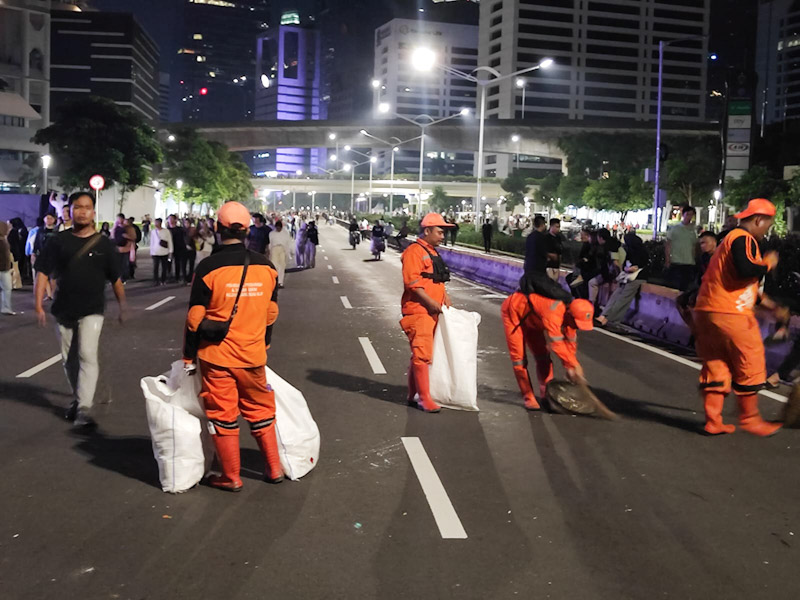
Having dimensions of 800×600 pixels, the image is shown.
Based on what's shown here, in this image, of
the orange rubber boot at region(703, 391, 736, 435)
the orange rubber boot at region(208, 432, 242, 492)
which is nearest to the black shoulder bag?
the orange rubber boot at region(208, 432, 242, 492)


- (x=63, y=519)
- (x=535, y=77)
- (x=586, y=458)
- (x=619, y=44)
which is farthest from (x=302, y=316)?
(x=619, y=44)

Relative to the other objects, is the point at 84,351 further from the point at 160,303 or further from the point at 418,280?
the point at 160,303

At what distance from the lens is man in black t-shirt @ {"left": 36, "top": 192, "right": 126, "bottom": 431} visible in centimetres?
766

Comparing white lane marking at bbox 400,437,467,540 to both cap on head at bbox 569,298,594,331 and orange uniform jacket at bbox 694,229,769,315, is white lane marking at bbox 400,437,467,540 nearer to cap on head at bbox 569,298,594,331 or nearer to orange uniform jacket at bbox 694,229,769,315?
cap on head at bbox 569,298,594,331

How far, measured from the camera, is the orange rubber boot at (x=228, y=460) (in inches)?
230

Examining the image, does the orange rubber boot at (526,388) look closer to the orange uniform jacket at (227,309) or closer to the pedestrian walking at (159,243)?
the orange uniform jacket at (227,309)

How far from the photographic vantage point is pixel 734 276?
7434 mm

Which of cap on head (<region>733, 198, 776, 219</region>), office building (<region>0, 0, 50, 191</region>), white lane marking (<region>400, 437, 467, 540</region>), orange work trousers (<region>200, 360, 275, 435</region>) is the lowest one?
white lane marking (<region>400, 437, 467, 540</region>)

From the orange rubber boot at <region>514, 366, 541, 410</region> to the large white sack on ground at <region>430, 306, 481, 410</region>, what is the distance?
1.64 ft

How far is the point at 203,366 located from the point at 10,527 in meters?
1.39

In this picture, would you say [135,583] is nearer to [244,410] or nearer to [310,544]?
[310,544]

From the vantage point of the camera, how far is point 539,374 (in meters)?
8.77

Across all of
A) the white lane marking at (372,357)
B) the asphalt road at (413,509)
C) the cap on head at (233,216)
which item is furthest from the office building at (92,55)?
the cap on head at (233,216)

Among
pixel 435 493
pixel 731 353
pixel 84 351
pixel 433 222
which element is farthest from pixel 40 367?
pixel 731 353
